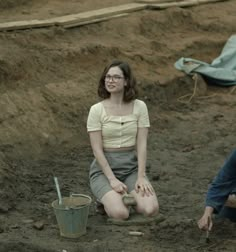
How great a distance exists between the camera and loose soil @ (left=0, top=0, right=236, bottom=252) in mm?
6680

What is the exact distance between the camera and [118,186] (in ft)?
22.3

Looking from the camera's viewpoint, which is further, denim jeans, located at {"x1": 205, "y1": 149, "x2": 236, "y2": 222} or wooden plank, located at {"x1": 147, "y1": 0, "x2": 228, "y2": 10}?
wooden plank, located at {"x1": 147, "y1": 0, "x2": 228, "y2": 10}

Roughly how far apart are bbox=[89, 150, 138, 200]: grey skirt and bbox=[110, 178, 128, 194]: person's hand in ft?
0.18

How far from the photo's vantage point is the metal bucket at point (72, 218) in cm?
639

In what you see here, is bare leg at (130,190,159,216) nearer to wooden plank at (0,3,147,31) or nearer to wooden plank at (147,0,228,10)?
wooden plank at (0,3,147,31)

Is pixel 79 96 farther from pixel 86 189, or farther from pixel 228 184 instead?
pixel 228 184

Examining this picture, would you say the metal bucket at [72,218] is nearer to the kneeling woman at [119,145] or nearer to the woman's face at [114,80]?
the kneeling woman at [119,145]

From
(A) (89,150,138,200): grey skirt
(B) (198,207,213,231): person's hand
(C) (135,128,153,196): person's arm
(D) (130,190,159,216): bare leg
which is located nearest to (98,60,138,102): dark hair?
(C) (135,128,153,196): person's arm

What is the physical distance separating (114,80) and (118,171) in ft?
2.53

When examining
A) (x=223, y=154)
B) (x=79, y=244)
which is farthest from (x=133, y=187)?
(x=223, y=154)

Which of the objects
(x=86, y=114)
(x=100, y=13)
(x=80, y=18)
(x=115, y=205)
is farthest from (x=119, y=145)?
(x=100, y=13)

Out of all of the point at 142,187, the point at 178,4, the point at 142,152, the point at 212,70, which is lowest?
the point at 142,187

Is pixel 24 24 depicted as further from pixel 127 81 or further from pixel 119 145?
pixel 119 145

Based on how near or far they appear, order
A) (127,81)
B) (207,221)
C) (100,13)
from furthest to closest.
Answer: (100,13)
(127,81)
(207,221)
